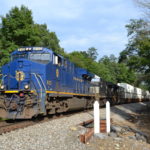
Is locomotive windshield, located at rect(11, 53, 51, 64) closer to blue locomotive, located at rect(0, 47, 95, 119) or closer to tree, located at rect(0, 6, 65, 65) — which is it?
blue locomotive, located at rect(0, 47, 95, 119)

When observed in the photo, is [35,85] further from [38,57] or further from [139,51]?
[139,51]

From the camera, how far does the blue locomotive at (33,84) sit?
34.9ft

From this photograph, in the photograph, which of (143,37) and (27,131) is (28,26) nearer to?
(143,37)

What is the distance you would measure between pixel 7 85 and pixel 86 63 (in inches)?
1968

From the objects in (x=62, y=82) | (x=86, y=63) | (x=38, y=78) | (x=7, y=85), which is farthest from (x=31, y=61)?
(x=86, y=63)

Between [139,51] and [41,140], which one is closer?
[41,140]

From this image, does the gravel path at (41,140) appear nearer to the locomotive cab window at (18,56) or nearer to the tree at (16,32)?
the locomotive cab window at (18,56)

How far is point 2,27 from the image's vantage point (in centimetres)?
2459

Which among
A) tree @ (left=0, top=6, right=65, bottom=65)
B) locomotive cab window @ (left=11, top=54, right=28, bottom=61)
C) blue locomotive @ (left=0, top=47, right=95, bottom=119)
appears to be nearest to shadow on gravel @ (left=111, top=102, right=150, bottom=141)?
blue locomotive @ (left=0, top=47, right=95, bottom=119)

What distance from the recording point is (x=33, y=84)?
11.5 m

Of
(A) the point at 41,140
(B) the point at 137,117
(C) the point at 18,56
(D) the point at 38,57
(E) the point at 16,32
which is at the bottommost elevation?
(B) the point at 137,117

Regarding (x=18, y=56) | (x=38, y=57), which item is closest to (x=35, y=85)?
(x=38, y=57)

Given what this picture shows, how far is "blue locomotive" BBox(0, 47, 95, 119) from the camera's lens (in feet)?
34.9

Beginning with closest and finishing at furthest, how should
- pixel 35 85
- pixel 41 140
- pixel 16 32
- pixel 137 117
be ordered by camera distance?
pixel 41 140 → pixel 35 85 → pixel 137 117 → pixel 16 32
